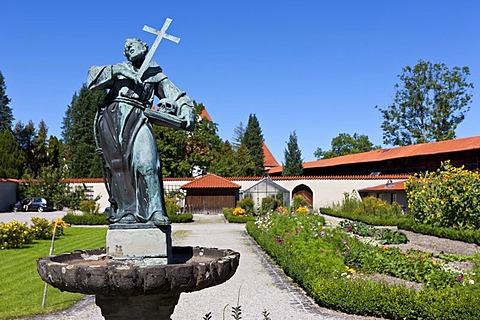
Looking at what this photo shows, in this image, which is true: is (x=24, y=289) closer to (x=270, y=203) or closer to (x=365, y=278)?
(x=365, y=278)

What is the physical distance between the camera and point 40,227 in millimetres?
18750

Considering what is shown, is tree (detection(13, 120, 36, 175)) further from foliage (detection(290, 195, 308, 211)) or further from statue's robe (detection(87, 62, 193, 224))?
statue's robe (detection(87, 62, 193, 224))

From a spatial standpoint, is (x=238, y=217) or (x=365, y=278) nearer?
(x=365, y=278)

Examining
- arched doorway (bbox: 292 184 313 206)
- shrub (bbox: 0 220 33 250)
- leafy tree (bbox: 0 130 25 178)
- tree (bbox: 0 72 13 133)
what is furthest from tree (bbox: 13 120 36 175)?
shrub (bbox: 0 220 33 250)

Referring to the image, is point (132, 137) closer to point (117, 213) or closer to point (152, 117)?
point (152, 117)

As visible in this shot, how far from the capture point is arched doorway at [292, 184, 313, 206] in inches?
1503

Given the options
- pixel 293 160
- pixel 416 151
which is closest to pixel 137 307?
pixel 416 151

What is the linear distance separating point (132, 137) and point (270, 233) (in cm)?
1262

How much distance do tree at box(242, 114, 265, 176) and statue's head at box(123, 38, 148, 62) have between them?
53.8m

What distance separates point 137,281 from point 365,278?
7.65 meters

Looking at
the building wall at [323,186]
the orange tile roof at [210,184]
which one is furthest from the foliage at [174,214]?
the building wall at [323,186]

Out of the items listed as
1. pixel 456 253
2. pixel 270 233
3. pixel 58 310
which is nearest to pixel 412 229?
pixel 456 253

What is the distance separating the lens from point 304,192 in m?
38.3

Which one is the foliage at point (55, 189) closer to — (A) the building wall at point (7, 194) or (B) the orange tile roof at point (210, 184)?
(A) the building wall at point (7, 194)
